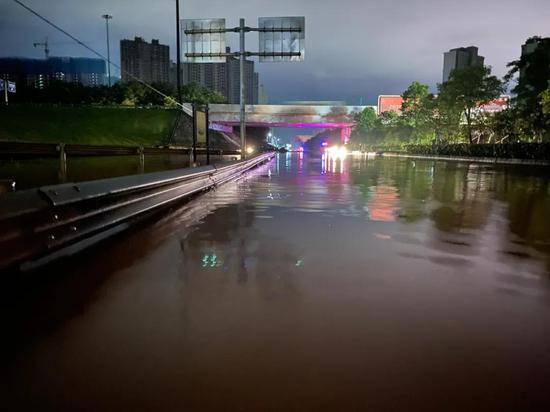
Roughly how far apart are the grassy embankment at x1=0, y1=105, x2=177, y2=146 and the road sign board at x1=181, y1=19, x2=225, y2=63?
946 inches

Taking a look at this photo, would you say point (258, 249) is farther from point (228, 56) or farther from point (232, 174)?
point (228, 56)

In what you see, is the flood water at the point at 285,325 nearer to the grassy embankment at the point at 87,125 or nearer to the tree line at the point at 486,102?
the tree line at the point at 486,102

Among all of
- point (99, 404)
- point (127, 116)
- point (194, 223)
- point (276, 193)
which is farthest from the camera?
point (127, 116)

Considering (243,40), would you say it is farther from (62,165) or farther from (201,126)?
(62,165)

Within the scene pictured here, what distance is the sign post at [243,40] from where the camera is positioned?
1224 inches

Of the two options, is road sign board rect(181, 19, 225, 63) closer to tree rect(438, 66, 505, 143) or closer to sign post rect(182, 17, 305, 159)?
sign post rect(182, 17, 305, 159)

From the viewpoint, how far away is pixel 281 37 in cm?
3138

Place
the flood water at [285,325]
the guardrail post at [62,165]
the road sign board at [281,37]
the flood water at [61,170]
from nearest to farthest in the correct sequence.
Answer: the flood water at [285,325] < the guardrail post at [62,165] < the flood water at [61,170] < the road sign board at [281,37]

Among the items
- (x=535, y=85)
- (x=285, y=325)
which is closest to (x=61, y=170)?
(x=285, y=325)

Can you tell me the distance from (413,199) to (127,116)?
6005 centimetres

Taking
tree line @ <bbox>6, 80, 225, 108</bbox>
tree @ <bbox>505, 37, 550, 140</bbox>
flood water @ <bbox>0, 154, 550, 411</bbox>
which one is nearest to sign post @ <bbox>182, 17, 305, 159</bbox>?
tree @ <bbox>505, 37, 550, 140</bbox>

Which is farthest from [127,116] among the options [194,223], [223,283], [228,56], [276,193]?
[223,283]

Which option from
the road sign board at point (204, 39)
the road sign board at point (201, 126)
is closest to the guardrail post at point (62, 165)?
the road sign board at point (201, 126)

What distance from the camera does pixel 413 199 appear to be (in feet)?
41.8
